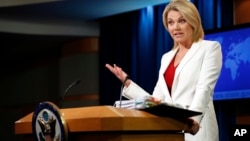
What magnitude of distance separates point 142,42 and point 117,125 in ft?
15.5

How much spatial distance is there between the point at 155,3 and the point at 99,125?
4.57 metres

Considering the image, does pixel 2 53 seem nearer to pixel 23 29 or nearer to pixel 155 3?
pixel 23 29

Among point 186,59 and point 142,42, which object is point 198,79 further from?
point 142,42

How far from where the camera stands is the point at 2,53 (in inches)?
343

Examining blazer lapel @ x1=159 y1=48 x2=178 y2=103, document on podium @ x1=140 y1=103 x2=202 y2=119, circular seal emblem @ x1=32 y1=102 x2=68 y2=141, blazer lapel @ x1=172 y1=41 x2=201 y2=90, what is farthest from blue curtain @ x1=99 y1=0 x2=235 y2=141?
circular seal emblem @ x1=32 y1=102 x2=68 y2=141

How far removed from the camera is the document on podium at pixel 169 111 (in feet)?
5.27

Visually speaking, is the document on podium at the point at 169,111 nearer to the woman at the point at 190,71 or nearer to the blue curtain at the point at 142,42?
the woman at the point at 190,71

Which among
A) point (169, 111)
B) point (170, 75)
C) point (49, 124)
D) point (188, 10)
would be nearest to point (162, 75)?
point (170, 75)

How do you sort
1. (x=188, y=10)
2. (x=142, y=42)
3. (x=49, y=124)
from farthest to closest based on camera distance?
(x=142, y=42), (x=188, y=10), (x=49, y=124)

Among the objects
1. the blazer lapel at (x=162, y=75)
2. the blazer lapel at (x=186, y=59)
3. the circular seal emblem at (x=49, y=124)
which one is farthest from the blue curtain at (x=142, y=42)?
the circular seal emblem at (x=49, y=124)

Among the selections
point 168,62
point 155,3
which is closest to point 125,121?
point 168,62

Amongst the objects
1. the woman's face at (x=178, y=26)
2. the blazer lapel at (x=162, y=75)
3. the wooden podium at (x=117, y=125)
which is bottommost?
the wooden podium at (x=117, y=125)

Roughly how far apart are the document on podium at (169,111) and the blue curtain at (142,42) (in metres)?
3.54

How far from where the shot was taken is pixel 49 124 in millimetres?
1622
